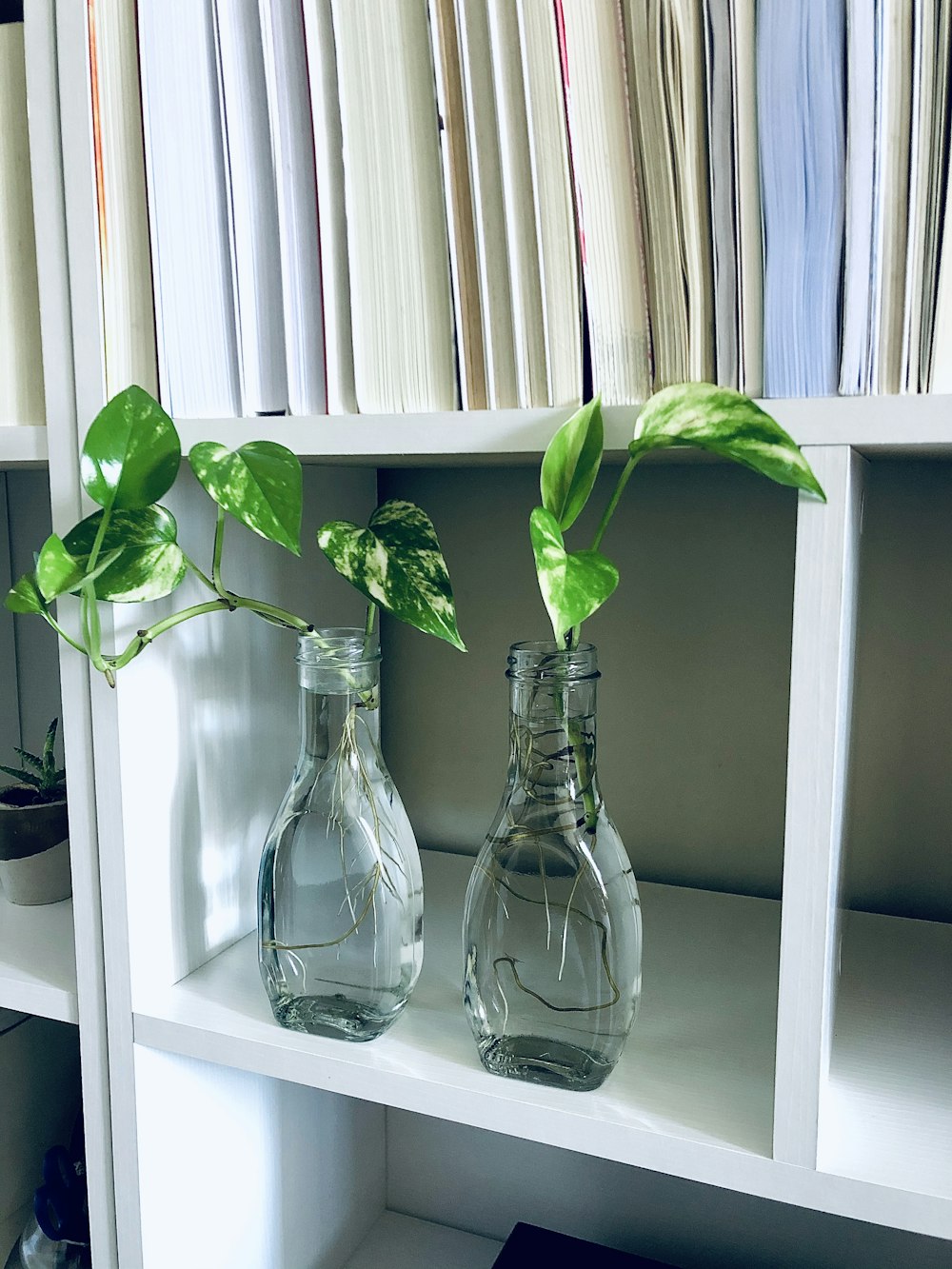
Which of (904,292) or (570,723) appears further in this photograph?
(570,723)

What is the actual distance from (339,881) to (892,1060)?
13.5 inches

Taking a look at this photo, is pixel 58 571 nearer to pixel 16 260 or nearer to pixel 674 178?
pixel 16 260

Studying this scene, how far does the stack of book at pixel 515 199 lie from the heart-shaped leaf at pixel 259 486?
0.19ft

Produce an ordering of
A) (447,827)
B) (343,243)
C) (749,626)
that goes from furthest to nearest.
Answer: (447,827), (749,626), (343,243)

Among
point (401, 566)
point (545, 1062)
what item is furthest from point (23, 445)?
point (545, 1062)

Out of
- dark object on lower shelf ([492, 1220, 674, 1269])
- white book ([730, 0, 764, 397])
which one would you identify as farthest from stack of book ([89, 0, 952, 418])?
dark object on lower shelf ([492, 1220, 674, 1269])

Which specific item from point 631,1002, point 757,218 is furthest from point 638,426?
point 631,1002

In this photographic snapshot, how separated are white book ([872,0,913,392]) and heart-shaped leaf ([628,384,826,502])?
2.3 inches

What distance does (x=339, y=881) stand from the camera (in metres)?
0.63

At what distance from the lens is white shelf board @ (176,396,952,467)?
1.43ft

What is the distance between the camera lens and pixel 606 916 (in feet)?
1.83

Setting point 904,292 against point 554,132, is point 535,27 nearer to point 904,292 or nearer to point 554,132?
point 554,132

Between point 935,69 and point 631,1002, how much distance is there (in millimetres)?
479

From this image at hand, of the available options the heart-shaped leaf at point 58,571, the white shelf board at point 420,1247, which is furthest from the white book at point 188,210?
the white shelf board at point 420,1247
